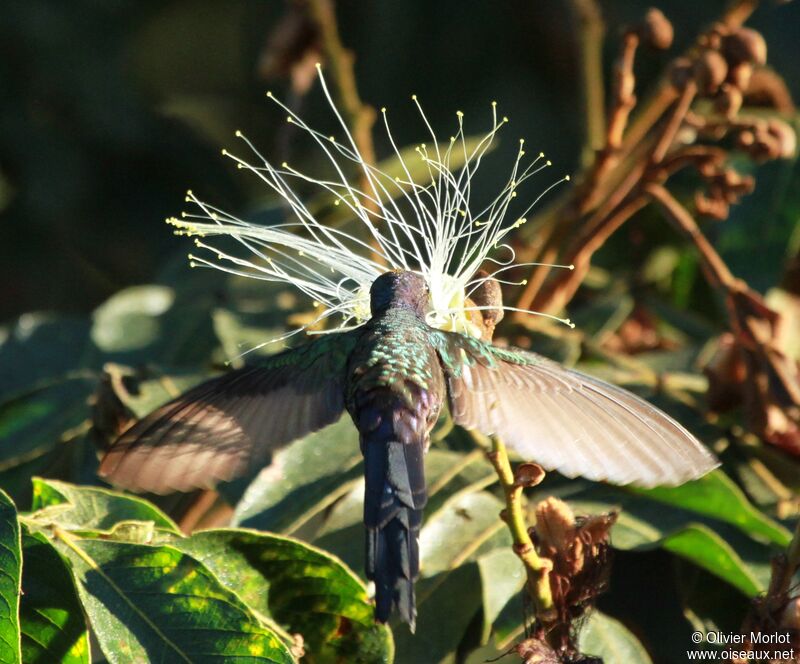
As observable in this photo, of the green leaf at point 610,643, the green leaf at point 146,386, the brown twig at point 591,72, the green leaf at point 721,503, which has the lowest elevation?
the green leaf at point 610,643

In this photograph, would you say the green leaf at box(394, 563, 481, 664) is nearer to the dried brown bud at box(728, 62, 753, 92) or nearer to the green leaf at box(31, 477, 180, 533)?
the green leaf at box(31, 477, 180, 533)

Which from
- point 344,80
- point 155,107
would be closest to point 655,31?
point 344,80

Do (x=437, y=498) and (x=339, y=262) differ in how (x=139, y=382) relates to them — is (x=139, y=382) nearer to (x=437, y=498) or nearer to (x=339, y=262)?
(x=339, y=262)

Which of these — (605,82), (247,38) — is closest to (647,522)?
(605,82)

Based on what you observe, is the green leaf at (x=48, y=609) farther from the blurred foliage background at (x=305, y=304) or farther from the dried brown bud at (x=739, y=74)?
the dried brown bud at (x=739, y=74)

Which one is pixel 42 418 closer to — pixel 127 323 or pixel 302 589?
pixel 127 323

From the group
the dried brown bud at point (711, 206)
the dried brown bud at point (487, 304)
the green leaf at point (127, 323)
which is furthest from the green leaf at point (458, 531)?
the green leaf at point (127, 323)
